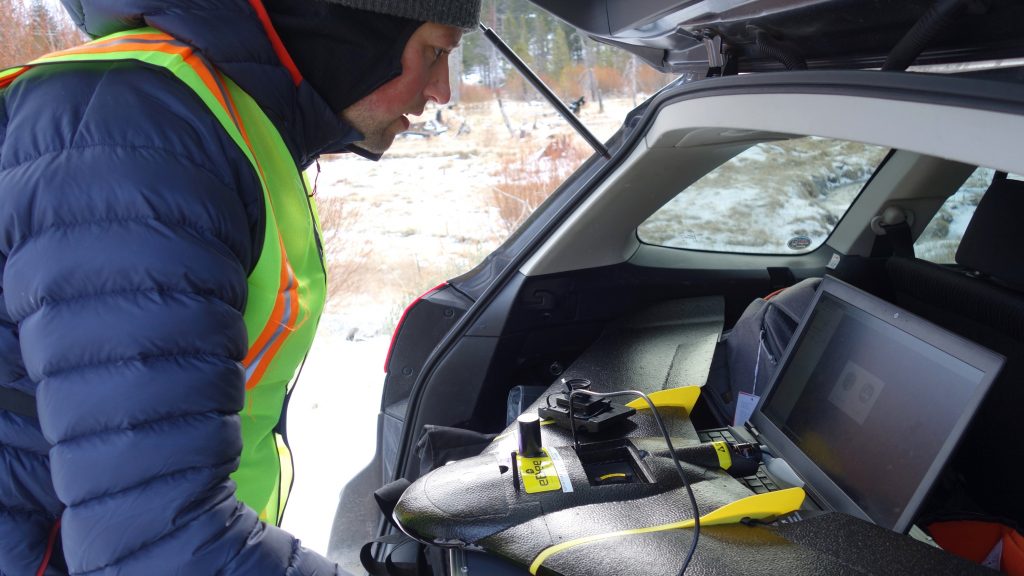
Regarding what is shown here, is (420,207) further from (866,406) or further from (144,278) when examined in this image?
(144,278)

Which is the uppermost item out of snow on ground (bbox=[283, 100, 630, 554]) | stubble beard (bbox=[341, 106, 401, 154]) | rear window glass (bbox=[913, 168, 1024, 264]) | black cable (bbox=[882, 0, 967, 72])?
black cable (bbox=[882, 0, 967, 72])

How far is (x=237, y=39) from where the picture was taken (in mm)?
983

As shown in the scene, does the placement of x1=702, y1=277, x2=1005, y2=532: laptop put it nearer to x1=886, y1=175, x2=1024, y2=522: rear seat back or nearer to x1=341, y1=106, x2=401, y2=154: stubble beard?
x1=886, y1=175, x2=1024, y2=522: rear seat back

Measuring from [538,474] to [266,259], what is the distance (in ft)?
2.28

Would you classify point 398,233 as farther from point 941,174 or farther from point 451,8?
point 451,8

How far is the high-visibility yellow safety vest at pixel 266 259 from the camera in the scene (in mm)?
915

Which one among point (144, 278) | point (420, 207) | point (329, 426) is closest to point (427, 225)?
point (420, 207)

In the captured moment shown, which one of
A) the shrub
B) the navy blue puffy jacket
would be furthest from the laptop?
the shrub

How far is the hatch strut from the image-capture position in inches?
66.8

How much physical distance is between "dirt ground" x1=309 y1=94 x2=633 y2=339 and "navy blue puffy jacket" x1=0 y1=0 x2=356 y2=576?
303cm

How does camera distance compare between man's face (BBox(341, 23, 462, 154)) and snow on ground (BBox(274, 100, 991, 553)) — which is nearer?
man's face (BBox(341, 23, 462, 154))

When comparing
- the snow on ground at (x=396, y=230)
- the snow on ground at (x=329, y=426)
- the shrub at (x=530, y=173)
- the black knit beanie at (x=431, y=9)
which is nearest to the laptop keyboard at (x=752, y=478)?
the black knit beanie at (x=431, y=9)

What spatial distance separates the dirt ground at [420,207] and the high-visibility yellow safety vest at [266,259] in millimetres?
2724

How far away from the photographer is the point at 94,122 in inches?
32.3
